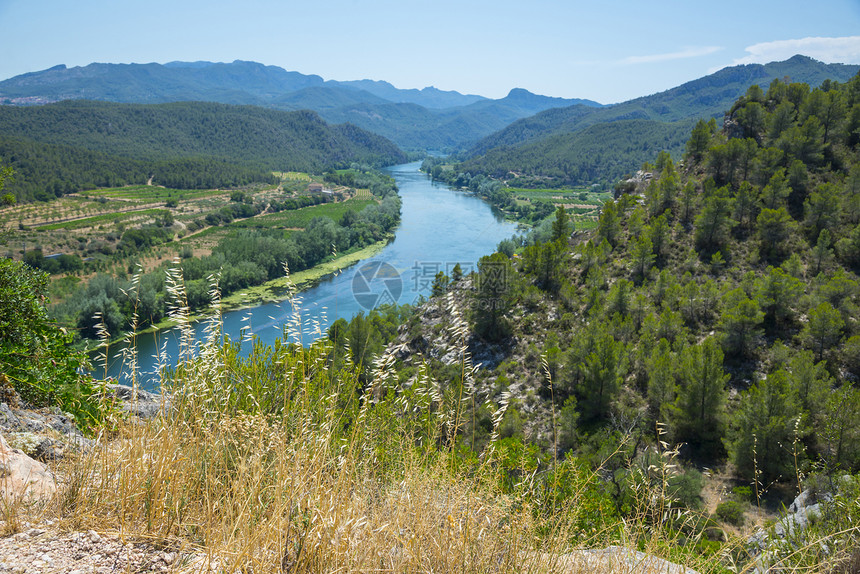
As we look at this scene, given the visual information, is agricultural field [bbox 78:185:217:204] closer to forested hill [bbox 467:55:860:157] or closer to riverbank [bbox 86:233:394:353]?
riverbank [bbox 86:233:394:353]

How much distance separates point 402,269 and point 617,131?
95.6m

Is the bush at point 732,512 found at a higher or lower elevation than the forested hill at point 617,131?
lower

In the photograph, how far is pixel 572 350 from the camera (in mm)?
13797

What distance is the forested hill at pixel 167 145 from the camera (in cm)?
6681

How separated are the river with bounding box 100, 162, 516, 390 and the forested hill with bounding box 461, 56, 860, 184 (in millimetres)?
41168

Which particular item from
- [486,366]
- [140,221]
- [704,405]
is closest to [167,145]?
[140,221]

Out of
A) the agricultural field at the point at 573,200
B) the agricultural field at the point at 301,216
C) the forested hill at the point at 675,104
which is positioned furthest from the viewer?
the forested hill at the point at 675,104

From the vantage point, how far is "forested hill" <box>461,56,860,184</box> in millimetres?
96438

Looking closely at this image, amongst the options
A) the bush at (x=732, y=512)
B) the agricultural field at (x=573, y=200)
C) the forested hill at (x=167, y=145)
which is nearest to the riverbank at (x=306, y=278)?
the agricultural field at (x=573, y=200)

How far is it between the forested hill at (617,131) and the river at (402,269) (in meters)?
41.2

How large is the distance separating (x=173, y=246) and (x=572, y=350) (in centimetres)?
4342

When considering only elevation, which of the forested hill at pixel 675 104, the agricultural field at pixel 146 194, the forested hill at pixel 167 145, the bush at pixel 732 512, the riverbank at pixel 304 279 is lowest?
the riverbank at pixel 304 279

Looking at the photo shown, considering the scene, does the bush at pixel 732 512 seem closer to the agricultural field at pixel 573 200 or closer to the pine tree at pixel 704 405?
the pine tree at pixel 704 405

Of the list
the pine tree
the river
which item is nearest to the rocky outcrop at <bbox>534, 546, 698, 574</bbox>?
the pine tree
